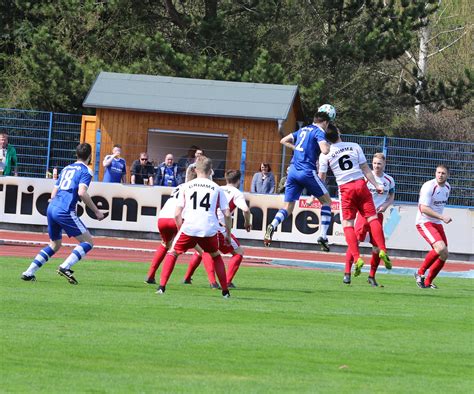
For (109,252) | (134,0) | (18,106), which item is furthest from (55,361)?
(134,0)

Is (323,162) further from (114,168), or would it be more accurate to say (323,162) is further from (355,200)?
(114,168)

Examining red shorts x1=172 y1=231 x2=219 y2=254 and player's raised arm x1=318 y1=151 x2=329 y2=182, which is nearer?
red shorts x1=172 y1=231 x2=219 y2=254

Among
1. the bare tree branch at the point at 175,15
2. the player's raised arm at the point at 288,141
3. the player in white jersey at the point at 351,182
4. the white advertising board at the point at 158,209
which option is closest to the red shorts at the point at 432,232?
the player in white jersey at the point at 351,182

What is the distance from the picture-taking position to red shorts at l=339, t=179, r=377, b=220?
55.9 ft

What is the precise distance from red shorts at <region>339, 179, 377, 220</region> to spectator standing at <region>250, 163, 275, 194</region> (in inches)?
421

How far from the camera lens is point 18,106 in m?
39.1

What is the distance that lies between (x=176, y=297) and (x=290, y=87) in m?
18.2

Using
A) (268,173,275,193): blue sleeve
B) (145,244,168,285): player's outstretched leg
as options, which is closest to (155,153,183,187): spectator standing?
(268,173,275,193): blue sleeve

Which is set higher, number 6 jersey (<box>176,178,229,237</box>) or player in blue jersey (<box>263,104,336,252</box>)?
A: player in blue jersey (<box>263,104,336,252</box>)

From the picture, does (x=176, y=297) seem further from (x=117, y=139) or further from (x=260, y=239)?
(x=117, y=139)

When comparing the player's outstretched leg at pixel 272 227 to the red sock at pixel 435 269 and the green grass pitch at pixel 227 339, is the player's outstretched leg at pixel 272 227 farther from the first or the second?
the red sock at pixel 435 269

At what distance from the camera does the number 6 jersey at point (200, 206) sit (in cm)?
1395

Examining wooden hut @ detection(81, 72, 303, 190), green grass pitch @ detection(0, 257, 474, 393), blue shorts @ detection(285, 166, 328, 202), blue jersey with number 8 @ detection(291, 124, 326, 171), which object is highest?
A: wooden hut @ detection(81, 72, 303, 190)

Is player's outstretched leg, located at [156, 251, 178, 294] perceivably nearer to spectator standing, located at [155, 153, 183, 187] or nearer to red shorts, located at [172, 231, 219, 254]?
red shorts, located at [172, 231, 219, 254]
